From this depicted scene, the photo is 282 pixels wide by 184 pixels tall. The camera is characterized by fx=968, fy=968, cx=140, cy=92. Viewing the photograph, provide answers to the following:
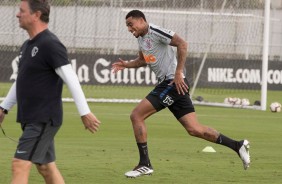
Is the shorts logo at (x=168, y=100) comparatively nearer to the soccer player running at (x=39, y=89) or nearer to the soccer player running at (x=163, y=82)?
the soccer player running at (x=163, y=82)

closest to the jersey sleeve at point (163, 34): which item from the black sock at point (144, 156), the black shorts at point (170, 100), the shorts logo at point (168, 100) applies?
the black shorts at point (170, 100)

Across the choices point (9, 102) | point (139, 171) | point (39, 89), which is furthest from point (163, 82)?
point (39, 89)

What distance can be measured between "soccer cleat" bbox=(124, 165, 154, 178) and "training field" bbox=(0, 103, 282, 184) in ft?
0.22

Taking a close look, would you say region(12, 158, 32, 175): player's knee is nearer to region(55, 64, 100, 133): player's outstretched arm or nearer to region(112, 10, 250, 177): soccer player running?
region(55, 64, 100, 133): player's outstretched arm

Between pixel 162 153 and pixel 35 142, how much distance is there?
6.66 meters

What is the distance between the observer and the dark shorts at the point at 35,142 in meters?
8.65

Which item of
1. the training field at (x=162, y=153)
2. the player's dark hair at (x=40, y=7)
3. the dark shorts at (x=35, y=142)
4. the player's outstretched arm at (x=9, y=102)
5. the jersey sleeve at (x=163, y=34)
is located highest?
the player's dark hair at (x=40, y=7)

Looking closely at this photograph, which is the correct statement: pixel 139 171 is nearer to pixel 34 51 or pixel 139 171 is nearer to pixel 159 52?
pixel 159 52

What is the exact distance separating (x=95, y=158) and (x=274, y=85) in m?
19.9

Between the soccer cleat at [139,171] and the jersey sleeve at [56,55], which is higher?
the jersey sleeve at [56,55]

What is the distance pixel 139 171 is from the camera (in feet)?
41.0

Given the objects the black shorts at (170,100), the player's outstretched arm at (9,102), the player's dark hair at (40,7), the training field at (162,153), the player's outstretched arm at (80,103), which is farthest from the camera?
the black shorts at (170,100)

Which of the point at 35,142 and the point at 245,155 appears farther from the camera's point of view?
the point at 245,155

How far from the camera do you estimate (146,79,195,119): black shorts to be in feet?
43.2
